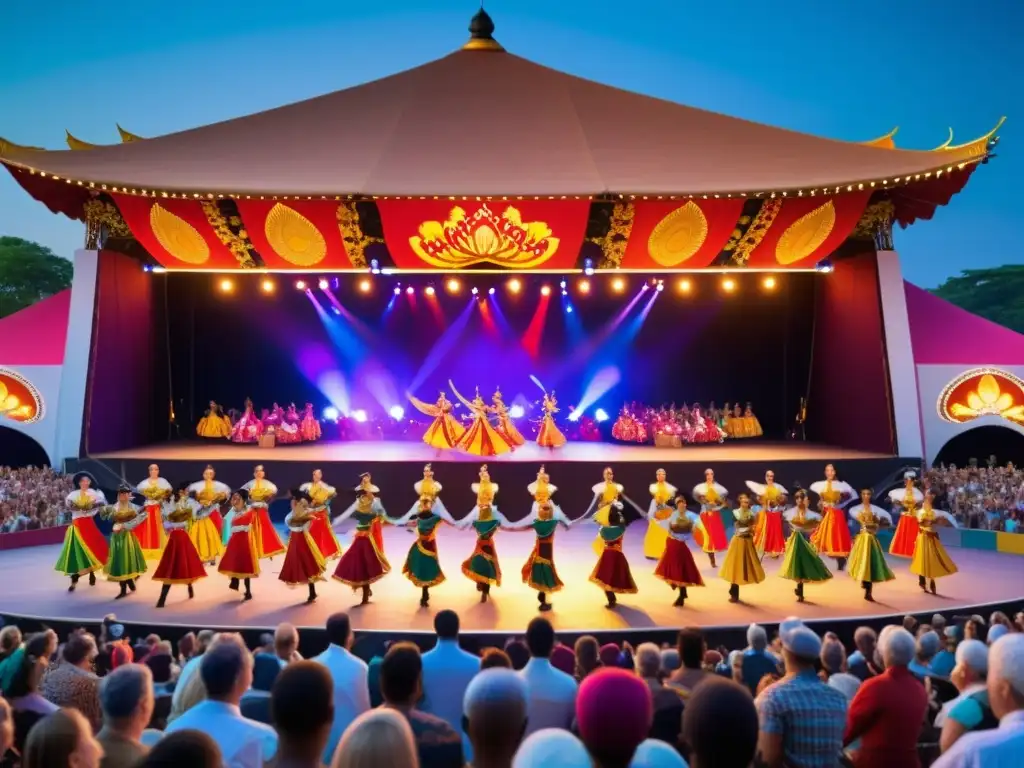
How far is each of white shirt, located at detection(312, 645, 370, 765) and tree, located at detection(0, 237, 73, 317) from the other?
2348 centimetres

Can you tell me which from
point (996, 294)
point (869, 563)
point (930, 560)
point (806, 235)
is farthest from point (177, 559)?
point (996, 294)

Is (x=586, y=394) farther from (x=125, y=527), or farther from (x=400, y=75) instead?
(x=125, y=527)

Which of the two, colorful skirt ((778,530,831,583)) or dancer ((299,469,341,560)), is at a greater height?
dancer ((299,469,341,560))

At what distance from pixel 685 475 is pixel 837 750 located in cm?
918

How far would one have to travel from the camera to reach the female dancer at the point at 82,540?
8.42 metres

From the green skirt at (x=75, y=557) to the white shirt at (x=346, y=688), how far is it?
5.66 metres

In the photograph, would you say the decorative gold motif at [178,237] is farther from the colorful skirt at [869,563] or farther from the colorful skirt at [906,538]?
the colorful skirt at [906,538]

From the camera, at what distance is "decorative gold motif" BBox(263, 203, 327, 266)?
39.2ft

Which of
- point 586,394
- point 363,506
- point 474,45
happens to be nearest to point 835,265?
point 586,394

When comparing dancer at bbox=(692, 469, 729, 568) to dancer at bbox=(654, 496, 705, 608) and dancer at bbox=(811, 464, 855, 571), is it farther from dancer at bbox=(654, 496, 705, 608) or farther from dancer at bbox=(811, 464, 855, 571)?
dancer at bbox=(654, 496, 705, 608)

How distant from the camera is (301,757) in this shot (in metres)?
2.09

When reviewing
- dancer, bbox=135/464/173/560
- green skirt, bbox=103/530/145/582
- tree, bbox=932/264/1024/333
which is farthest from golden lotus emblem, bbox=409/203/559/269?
tree, bbox=932/264/1024/333

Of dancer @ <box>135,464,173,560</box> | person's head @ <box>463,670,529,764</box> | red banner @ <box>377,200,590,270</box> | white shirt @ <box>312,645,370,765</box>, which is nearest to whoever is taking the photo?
person's head @ <box>463,670,529,764</box>

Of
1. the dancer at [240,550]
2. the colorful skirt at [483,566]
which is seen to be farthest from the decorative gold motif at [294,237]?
the colorful skirt at [483,566]
